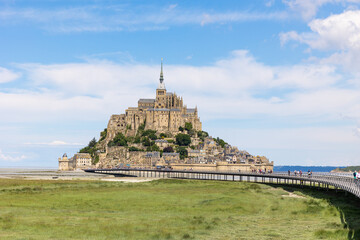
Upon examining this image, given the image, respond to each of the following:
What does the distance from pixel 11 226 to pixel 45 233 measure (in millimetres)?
3915

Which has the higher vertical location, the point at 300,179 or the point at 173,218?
the point at 300,179

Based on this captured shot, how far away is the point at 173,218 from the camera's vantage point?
39.1 metres

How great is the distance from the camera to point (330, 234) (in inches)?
1259

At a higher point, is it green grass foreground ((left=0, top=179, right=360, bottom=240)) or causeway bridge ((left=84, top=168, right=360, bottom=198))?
causeway bridge ((left=84, top=168, right=360, bottom=198))

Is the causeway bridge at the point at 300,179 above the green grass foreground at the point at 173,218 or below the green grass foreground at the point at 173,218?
above

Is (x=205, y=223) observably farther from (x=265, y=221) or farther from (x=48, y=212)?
(x=48, y=212)

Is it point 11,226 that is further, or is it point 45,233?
point 11,226

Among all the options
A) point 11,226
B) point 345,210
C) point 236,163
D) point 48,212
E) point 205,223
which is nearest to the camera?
point 11,226

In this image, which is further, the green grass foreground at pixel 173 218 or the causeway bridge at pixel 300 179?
the causeway bridge at pixel 300 179

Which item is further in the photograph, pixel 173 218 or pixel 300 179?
pixel 300 179

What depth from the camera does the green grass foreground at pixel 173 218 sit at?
32062 mm

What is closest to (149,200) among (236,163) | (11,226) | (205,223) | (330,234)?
(205,223)

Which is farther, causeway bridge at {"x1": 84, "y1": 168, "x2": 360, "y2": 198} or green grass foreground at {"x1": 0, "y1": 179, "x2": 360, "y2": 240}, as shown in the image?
causeway bridge at {"x1": 84, "y1": 168, "x2": 360, "y2": 198}

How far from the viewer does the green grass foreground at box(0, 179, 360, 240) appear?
32062 mm
